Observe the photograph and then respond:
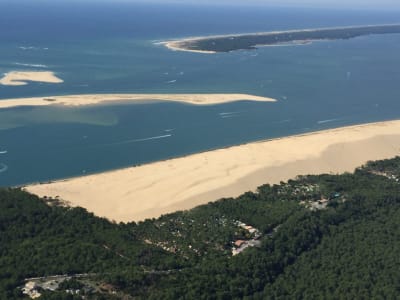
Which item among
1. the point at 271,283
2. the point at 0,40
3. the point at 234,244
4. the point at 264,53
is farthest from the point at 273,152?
the point at 0,40

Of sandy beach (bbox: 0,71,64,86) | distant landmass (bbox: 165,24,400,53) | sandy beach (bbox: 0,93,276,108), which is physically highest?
distant landmass (bbox: 165,24,400,53)

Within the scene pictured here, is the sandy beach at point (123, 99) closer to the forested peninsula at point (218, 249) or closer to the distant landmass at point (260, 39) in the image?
the forested peninsula at point (218, 249)

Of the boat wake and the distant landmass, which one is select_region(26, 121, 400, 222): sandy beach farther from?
the distant landmass

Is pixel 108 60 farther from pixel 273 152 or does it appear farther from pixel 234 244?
pixel 234 244

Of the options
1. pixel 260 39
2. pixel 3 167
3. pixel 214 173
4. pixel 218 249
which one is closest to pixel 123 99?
pixel 3 167

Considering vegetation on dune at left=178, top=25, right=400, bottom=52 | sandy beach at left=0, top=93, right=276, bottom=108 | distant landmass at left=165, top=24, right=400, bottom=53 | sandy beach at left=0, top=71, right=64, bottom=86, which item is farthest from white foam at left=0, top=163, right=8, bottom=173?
vegetation on dune at left=178, top=25, right=400, bottom=52

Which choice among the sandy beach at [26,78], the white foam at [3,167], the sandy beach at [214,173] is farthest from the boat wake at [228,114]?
the sandy beach at [26,78]

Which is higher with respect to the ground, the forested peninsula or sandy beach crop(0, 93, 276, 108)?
sandy beach crop(0, 93, 276, 108)
